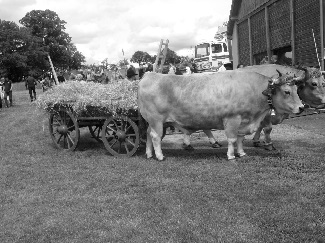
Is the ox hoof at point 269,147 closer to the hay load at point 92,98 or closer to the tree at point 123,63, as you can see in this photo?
the hay load at point 92,98

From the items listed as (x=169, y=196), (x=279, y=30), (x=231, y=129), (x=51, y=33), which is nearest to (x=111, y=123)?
(x=231, y=129)

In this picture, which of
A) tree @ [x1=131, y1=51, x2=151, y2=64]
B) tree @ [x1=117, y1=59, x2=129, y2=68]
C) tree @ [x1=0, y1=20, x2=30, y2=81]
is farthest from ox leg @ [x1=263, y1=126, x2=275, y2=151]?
tree @ [x1=0, y1=20, x2=30, y2=81]

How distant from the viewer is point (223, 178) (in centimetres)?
668

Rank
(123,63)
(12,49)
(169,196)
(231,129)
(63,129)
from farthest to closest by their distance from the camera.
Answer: (12,49) < (123,63) < (63,129) < (231,129) < (169,196)

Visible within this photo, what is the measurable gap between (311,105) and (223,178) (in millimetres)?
3401

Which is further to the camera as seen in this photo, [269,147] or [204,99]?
[269,147]

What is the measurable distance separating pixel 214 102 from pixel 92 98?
281 cm

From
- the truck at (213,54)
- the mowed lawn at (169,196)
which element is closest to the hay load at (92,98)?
the mowed lawn at (169,196)

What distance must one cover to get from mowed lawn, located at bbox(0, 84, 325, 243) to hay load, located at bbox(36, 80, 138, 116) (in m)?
1.06

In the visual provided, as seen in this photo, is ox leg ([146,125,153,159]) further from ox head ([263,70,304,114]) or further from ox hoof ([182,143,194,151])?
ox head ([263,70,304,114])

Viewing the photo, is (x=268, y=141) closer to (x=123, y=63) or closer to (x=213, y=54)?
(x=123, y=63)

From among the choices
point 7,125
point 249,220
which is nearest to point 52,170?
point 249,220

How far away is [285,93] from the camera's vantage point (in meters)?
7.73

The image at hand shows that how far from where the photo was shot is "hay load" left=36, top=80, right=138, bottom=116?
28.7ft
